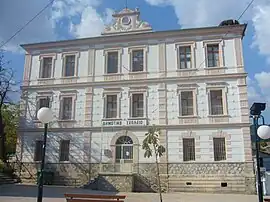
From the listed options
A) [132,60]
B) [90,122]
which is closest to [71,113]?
[90,122]

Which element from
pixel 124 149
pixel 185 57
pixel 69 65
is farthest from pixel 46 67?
pixel 185 57

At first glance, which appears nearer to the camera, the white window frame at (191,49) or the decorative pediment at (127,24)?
the white window frame at (191,49)

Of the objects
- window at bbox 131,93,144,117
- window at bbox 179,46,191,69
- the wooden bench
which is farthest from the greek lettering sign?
the wooden bench

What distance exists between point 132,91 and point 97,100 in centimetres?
289

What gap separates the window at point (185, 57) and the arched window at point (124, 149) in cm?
695

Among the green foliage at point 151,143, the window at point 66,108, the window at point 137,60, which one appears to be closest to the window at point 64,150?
the window at point 66,108

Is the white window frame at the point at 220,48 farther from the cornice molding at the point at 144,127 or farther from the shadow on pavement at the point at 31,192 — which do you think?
the shadow on pavement at the point at 31,192

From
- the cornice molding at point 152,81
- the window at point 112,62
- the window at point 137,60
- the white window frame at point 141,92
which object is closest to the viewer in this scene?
the cornice molding at point 152,81

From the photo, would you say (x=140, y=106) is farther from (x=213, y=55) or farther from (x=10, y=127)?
(x=10, y=127)

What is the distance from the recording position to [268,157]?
30.1 m

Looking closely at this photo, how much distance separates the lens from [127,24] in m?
24.6

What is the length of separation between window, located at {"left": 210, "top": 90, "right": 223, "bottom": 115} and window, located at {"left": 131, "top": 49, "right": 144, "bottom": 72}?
19.0 feet

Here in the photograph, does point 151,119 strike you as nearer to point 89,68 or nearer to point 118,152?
point 118,152

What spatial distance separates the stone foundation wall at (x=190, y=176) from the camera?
20.0 metres
